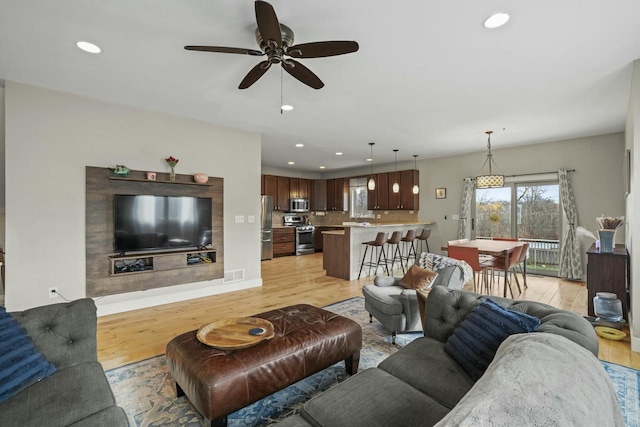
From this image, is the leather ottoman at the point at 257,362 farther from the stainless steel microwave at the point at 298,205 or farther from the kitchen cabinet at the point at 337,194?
the kitchen cabinet at the point at 337,194

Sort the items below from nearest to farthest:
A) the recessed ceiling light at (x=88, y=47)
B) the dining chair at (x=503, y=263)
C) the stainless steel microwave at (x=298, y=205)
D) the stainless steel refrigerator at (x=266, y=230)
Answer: the recessed ceiling light at (x=88, y=47) < the dining chair at (x=503, y=263) < the stainless steel refrigerator at (x=266, y=230) < the stainless steel microwave at (x=298, y=205)

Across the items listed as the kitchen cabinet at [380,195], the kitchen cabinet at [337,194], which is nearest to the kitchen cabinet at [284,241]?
the kitchen cabinet at [337,194]

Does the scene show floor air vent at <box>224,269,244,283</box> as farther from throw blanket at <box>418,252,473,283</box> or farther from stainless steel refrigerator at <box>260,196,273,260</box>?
stainless steel refrigerator at <box>260,196,273,260</box>

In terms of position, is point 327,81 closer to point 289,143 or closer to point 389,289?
point 389,289

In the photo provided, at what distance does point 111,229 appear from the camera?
3.87 m

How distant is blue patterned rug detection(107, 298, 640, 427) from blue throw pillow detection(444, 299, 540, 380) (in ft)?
3.53

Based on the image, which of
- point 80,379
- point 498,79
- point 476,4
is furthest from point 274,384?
point 498,79

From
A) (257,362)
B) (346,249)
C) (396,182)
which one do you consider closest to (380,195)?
(396,182)

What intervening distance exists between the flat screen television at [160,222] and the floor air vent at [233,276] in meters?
0.62

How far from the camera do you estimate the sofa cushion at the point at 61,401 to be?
1275 mm

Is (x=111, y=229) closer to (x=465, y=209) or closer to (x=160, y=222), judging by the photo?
(x=160, y=222)

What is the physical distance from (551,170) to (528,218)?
1046 mm

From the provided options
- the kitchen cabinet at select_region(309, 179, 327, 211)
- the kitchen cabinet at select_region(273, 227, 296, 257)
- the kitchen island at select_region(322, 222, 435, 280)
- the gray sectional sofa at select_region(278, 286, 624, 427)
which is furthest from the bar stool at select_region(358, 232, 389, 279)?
the kitchen cabinet at select_region(309, 179, 327, 211)

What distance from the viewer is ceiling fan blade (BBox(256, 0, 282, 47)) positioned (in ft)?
5.63
